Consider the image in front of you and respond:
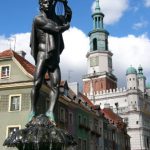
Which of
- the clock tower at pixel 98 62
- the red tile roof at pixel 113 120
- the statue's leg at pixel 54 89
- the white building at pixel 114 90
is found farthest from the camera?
the clock tower at pixel 98 62

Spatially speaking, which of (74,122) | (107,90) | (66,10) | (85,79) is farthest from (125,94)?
(66,10)

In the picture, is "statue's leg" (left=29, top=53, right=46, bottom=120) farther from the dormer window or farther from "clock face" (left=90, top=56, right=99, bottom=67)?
"clock face" (left=90, top=56, right=99, bottom=67)

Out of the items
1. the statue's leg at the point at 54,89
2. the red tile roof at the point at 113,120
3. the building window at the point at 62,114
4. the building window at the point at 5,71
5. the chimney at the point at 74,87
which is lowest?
the statue's leg at the point at 54,89

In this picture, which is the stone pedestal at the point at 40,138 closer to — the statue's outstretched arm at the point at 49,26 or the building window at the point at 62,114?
the statue's outstretched arm at the point at 49,26

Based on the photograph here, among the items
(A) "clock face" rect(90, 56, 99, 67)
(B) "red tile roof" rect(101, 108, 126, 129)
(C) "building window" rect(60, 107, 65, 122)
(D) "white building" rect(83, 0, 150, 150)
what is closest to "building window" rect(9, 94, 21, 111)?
(C) "building window" rect(60, 107, 65, 122)

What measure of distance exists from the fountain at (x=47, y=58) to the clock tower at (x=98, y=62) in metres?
85.6

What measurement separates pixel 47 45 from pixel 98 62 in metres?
90.8

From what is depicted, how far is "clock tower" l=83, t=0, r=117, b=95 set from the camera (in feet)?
316

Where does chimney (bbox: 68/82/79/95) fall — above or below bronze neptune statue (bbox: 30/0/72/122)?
above

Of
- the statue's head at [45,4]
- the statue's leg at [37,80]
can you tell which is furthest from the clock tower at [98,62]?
the statue's leg at [37,80]

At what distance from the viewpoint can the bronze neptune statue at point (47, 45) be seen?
852 cm

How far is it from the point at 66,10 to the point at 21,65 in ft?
76.2

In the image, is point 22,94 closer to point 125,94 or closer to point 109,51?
point 125,94

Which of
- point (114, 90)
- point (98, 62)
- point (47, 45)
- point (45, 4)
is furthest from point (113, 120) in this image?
point (45, 4)
